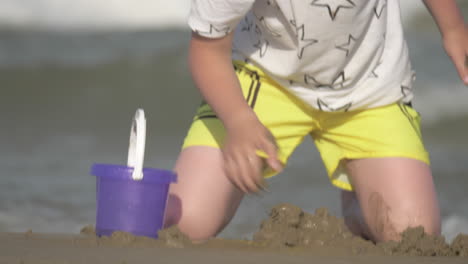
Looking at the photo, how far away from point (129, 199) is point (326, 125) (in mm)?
692

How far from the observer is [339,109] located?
2.28m

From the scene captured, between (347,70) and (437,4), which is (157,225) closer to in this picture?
(347,70)

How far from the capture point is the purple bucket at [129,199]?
1.94 m

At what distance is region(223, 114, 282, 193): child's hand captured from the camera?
1.76m

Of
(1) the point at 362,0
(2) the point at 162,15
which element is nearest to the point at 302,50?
(1) the point at 362,0

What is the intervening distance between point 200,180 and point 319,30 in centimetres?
54

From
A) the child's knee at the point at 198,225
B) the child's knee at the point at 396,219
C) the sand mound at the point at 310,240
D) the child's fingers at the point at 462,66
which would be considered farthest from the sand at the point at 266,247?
the child's fingers at the point at 462,66

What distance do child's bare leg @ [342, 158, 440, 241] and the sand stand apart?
0.14m

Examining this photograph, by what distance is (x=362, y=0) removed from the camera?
2.14 m

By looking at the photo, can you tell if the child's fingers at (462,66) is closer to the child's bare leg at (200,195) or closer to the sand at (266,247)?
the sand at (266,247)

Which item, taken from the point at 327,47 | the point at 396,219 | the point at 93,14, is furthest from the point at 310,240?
the point at 93,14

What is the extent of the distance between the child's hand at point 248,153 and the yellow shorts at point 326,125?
0.43m

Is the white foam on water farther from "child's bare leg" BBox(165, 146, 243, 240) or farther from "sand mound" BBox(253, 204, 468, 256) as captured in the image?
"sand mound" BBox(253, 204, 468, 256)

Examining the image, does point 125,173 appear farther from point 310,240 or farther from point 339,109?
point 339,109
